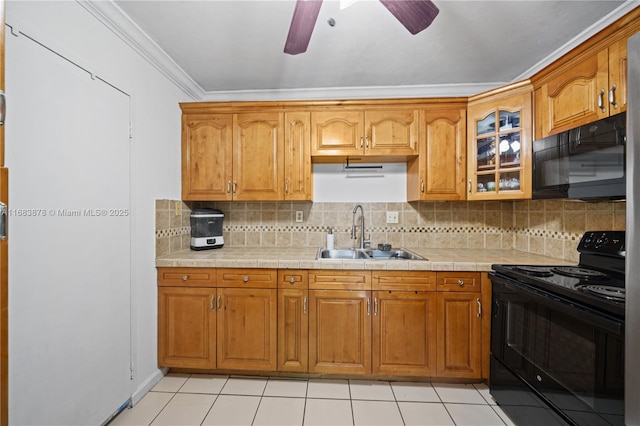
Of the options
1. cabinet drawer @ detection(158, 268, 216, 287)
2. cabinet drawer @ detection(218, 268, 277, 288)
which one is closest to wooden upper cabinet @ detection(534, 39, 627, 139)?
cabinet drawer @ detection(218, 268, 277, 288)

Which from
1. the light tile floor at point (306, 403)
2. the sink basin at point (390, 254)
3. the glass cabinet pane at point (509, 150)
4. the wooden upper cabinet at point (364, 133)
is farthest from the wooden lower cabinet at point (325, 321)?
the wooden upper cabinet at point (364, 133)

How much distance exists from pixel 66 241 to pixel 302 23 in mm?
1518

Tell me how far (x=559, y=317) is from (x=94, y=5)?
2802mm

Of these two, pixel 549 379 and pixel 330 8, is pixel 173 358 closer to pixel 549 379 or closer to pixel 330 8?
pixel 549 379

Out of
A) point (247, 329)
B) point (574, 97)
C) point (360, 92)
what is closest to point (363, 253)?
point (247, 329)

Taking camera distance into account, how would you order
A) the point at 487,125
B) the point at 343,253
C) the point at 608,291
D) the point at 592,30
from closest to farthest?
the point at 608,291 → the point at 592,30 → the point at 487,125 → the point at 343,253

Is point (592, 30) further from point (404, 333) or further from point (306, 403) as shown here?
point (306, 403)

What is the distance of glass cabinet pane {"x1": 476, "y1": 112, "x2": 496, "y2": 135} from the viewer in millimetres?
Answer: 2107

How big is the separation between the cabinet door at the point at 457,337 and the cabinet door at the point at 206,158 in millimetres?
1900

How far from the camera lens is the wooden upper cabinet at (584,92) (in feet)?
4.44

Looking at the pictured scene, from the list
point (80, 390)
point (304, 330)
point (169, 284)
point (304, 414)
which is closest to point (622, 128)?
point (304, 330)

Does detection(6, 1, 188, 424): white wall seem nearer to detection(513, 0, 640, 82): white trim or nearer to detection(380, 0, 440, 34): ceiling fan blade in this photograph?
detection(380, 0, 440, 34): ceiling fan blade

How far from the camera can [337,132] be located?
2316 millimetres

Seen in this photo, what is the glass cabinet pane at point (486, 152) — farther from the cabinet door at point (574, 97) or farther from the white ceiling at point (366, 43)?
the white ceiling at point (366, 43)
